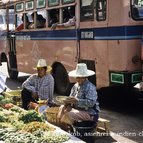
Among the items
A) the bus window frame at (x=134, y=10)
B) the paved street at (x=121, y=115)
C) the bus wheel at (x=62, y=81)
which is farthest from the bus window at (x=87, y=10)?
the paved street at (x=121, y=115)

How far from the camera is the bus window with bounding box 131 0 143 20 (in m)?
7.69

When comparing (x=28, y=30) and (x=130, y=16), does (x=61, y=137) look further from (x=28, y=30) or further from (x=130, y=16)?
(x=28, y=30)

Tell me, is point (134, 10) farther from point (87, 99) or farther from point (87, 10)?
point (87, 99)

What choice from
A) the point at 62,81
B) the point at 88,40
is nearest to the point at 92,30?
the point at 88,40

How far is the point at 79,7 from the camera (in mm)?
8836

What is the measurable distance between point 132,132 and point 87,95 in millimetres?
1377

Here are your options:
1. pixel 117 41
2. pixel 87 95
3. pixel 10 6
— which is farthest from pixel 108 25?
pixel 10 6

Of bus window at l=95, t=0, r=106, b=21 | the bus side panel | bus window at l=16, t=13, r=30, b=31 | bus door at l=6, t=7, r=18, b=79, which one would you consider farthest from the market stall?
bus door at l=6, t=7, r=18, b=79

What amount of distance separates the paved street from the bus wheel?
0.84 meters

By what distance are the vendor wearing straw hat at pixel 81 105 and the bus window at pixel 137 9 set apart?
225 cm

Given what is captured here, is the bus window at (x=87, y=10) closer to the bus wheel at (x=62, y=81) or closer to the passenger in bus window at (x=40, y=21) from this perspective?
the bus wheel at (x=62, y=81)

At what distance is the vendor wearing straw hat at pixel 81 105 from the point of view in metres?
5.70

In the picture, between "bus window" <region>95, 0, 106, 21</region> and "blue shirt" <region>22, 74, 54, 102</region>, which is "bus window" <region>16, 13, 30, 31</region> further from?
"blue shirt" <region>22, 74, 54, 102</region>

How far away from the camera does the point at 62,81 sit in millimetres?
10234
